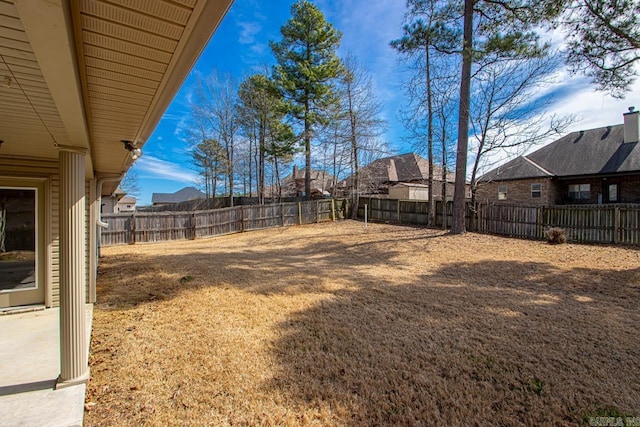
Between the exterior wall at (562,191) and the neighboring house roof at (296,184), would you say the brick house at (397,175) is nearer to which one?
the exterior wall at (562,191)

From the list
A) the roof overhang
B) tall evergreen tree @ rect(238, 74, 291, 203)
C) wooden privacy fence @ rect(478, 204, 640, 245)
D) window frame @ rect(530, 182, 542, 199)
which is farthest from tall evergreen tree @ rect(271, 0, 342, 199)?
the roof overhang

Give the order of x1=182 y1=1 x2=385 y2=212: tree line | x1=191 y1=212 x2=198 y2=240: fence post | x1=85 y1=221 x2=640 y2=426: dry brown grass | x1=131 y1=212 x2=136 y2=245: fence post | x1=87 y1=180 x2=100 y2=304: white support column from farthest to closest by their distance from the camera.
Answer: x1=182 y1=1 x2=385 y2=212: tree line
x1=191 y1=212 x2=198 y2=240: fence post
x1=131 y1=212 x2=136 y2=245: fence post
x1=87 y1=180 x2=100 y2=304: white support column
x1=85 y1=221 x2=640 y2=426: dry brown grass

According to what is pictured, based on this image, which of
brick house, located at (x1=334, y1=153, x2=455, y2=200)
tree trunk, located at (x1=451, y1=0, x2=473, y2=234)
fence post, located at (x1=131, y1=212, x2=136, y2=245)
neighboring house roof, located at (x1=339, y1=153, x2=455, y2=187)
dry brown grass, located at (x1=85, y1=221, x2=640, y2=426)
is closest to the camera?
dry brown grass, located at (x1=85, y1=221, x2=640, y2=426)

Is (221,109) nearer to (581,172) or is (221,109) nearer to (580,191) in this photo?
(581,172)

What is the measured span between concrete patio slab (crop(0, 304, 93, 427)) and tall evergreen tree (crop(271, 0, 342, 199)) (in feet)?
51.1

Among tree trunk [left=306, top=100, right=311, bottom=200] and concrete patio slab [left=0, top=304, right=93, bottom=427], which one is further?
tree trunk [left=306, top=100, right=311, bottom=200]

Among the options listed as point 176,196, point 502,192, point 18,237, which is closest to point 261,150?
point 502,192

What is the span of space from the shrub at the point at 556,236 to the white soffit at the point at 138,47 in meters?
10.6

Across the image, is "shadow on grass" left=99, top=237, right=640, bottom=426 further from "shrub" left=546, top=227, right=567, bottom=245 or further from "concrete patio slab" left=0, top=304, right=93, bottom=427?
"shrub" left=546, top=227, right=567, bottom=245

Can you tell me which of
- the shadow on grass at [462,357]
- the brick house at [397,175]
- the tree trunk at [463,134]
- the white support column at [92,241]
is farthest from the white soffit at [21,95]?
the brick house at [397,175]

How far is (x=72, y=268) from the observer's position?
213 cm

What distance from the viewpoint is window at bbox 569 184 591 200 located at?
15.0m

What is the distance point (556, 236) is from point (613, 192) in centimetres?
992

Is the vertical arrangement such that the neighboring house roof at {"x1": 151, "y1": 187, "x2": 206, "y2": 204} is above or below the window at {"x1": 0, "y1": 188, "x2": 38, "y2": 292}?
above
